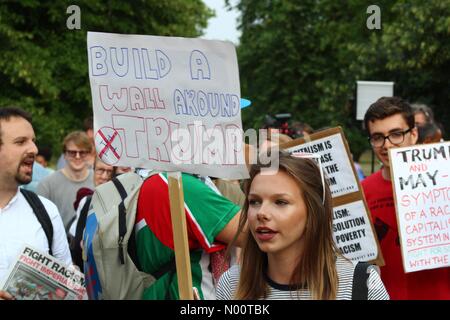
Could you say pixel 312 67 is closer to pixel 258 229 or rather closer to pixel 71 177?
pixel 71 177

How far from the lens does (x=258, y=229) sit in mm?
2729

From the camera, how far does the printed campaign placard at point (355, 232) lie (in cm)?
384

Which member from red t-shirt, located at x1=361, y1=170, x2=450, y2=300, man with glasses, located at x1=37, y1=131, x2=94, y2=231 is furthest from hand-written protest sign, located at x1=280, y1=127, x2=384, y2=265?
man with glasses, located at x1=37, y1=131, x2=94, y2=231

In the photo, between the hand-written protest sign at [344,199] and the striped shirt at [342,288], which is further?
the hand-written protest sign at [344,199]

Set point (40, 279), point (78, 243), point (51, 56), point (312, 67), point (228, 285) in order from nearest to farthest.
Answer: point (228, 285) → point (40, 279) → point (78, 243) → point (51, 56) → point (312, 67)

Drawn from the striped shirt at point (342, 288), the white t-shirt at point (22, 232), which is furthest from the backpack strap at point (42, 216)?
the striped shirt at point (342, 288)

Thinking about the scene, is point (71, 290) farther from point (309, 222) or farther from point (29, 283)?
point (309, 222)

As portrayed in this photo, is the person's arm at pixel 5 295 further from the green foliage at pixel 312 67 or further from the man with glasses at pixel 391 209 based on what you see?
the green foliage at pixel 312 67

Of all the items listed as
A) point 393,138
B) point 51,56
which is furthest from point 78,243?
point 51,56

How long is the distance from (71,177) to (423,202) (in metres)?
3.94

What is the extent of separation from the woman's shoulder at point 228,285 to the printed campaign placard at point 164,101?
354 millimetres

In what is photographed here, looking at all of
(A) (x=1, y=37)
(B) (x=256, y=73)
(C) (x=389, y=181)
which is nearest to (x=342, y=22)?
(B) (x=256, y=73)

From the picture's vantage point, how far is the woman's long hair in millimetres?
2689

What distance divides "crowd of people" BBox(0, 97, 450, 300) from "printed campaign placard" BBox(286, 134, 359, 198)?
0.18 m
